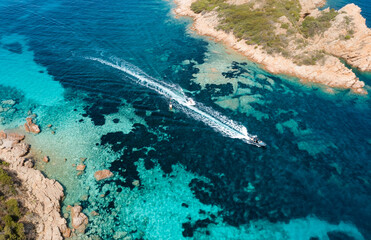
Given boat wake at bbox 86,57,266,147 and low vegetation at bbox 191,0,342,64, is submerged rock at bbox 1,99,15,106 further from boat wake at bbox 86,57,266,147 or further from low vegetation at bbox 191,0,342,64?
low vegetation at bbox 191,0,342,64

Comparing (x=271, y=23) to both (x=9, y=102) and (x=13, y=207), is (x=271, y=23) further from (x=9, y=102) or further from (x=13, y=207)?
(x=13, y=207)

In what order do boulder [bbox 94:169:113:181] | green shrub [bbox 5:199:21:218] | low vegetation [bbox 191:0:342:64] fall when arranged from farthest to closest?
low vegetation [bbox 191:0:342:64]
boulder [bbox 94:169:113:181]
green shrub [bbox 5:199:21:218]

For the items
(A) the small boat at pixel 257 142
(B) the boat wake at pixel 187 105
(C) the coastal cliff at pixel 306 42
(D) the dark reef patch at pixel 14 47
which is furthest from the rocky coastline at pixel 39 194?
(C) the coastal cliff at pixel 306 42

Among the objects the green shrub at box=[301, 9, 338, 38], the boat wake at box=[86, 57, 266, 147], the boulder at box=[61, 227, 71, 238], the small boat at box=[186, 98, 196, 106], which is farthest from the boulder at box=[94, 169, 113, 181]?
the green shrub at box=[301, 9, 338, 38]

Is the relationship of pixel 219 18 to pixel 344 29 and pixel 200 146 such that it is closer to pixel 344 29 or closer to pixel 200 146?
pixel 344 29

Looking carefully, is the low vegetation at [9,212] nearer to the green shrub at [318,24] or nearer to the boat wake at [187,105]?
the boat wake at [187,105]

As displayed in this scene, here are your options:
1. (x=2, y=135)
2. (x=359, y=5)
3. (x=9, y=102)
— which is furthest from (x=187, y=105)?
(x=359, y=5)
